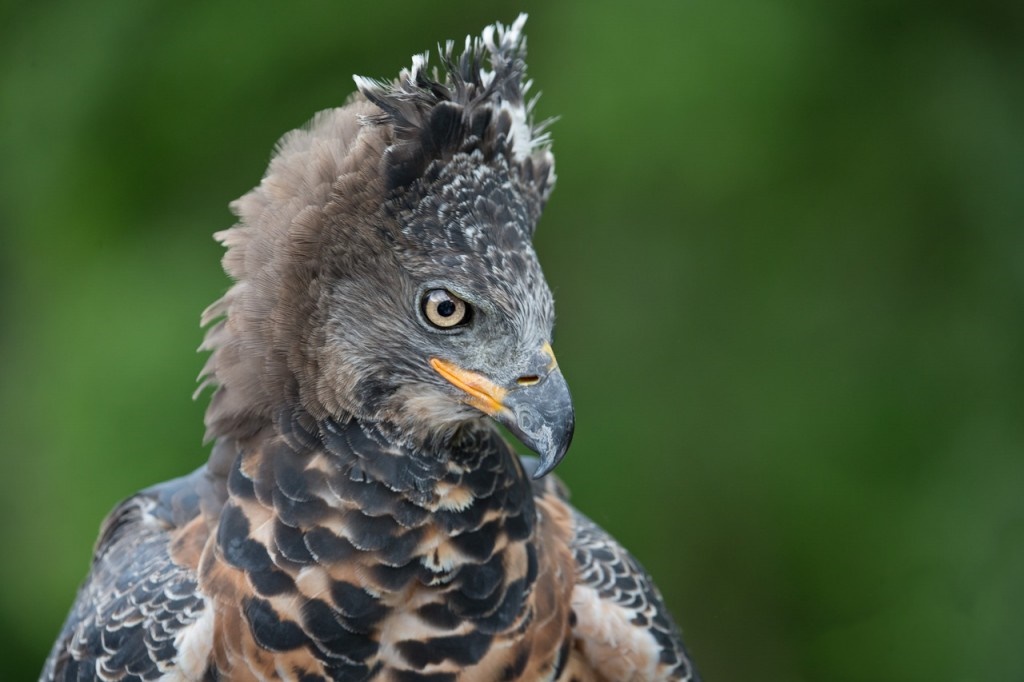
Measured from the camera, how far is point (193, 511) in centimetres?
309

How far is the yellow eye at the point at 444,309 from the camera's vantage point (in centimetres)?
266

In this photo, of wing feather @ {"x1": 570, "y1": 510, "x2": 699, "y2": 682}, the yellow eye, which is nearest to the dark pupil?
the yellow eye

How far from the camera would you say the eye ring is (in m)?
2.66

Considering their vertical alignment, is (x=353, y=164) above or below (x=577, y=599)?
above

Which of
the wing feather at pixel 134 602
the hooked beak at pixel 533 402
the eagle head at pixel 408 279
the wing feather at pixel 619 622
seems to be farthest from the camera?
the wing feather at pixel 619 622

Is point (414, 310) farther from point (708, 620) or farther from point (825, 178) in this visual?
point (708, 620)

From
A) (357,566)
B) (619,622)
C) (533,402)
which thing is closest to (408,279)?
(533,402)

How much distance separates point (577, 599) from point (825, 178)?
8.64 ft

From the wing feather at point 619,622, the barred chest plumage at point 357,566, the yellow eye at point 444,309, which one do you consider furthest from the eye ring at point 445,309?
the wing feather at point 619,622

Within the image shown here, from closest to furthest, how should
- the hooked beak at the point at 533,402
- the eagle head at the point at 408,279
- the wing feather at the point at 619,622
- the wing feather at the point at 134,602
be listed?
the hooked beak at the point at 533,402, the eagle head at the point at 408,279, the wing feather at the point at 134,602, the wing feather at the point at 619,622

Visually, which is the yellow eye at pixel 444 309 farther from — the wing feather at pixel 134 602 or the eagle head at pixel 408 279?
the wing feather at pixel 134 602

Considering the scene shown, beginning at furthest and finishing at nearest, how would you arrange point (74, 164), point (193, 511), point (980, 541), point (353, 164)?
point (74, 164)
point (980, 541)
point (193, 511)
point (353, 164)

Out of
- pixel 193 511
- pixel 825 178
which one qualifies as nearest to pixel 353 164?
pixel 193 511

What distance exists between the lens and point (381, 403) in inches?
108
